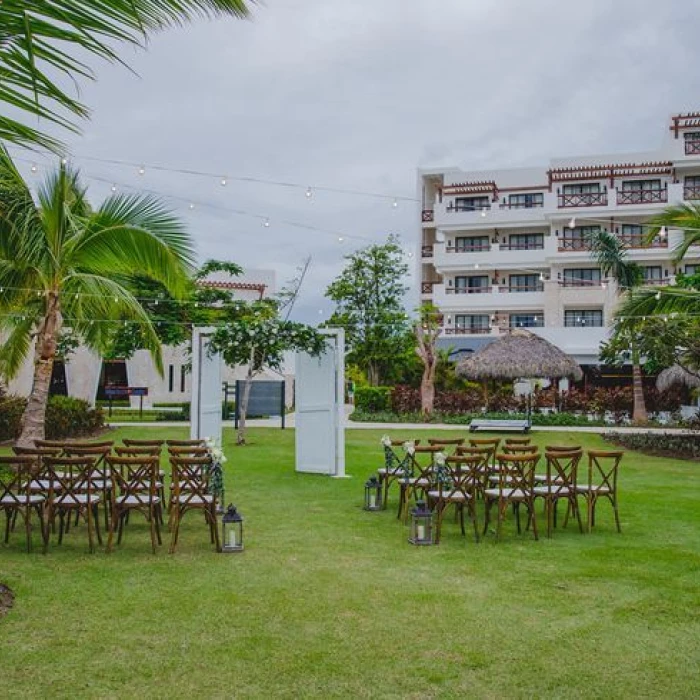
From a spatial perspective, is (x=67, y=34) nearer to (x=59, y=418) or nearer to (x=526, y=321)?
(x=59, y=418)

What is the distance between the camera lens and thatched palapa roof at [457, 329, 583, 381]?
891 inches

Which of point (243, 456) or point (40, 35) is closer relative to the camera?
point (40, 35)

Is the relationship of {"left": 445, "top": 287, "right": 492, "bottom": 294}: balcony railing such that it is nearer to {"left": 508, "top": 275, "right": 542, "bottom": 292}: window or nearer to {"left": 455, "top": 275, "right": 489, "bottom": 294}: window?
{"left": 455, "top": 275, "right": 489, "bottom": 294}: window

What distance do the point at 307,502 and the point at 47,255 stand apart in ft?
16.3

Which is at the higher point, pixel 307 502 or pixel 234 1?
pixel 234 1

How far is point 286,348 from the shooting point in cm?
1235

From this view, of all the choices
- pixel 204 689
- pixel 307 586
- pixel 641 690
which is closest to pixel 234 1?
pixel 204 689

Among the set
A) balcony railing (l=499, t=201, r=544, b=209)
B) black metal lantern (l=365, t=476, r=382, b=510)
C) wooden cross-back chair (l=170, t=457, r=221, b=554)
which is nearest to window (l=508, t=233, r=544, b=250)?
balcony railing (l=499, t=201, r=544, b=209)

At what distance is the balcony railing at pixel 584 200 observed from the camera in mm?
34859

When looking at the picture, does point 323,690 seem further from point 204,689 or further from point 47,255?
point 47,255

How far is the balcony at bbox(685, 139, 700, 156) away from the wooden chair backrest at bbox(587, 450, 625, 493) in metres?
25.0

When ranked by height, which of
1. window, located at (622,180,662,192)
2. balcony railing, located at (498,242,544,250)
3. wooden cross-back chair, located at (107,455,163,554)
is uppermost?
window, located at (622,180,662,192)

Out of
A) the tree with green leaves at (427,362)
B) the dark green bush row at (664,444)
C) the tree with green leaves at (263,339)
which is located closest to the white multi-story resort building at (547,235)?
the tree with green leaves at (427,362)

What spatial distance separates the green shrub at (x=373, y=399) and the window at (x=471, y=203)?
14352 mm
